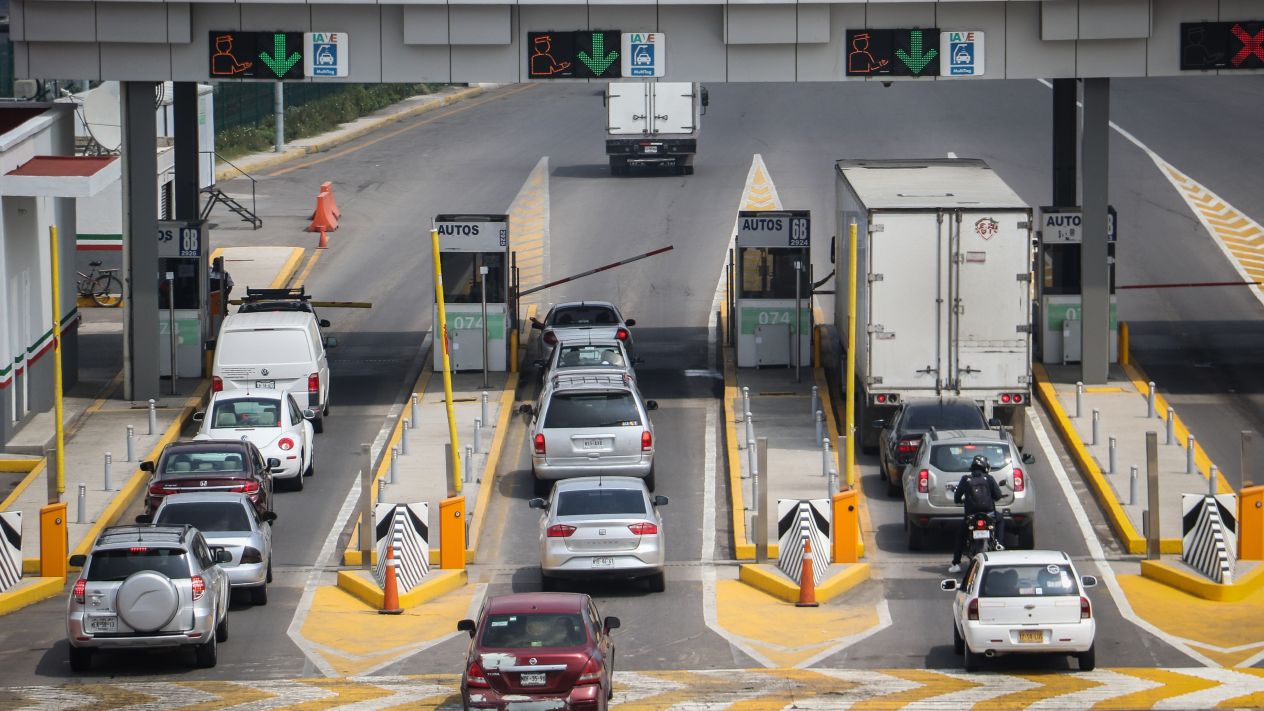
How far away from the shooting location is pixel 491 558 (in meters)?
26.1

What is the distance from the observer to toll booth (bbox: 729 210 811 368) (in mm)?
35000

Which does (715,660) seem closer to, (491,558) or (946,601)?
(946,601)

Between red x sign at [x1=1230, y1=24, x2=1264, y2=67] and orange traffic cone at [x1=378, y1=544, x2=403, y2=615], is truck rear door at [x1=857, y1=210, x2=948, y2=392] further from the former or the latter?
orange traffic cone at [x1=378, y1=544, x2=403, y2=615]

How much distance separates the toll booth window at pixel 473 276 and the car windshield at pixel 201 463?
950 cm

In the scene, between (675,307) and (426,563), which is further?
(675,307)

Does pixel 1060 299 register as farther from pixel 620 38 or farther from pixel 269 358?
pixel 269 358

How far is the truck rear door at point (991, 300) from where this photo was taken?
93.9ft

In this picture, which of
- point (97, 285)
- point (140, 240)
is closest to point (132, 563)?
point (140, 240)

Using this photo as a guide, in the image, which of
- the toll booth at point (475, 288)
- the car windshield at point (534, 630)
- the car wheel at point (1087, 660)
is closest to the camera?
the car windshield at point (534, 630)

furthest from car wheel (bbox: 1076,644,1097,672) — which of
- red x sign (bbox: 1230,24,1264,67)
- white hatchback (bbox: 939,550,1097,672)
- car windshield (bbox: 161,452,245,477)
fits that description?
red x sign (bbox: 1230,24,1264,67)

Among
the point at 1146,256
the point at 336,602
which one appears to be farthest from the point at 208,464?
the point at 1146,256

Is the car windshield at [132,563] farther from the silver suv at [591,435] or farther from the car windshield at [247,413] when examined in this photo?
the car windshield at [247,413]

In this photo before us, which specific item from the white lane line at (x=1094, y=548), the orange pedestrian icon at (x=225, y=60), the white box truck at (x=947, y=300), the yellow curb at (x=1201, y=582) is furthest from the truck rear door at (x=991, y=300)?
the orange pedestrian icon at (x=225, y=60)

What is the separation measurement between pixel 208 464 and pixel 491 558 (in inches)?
146
